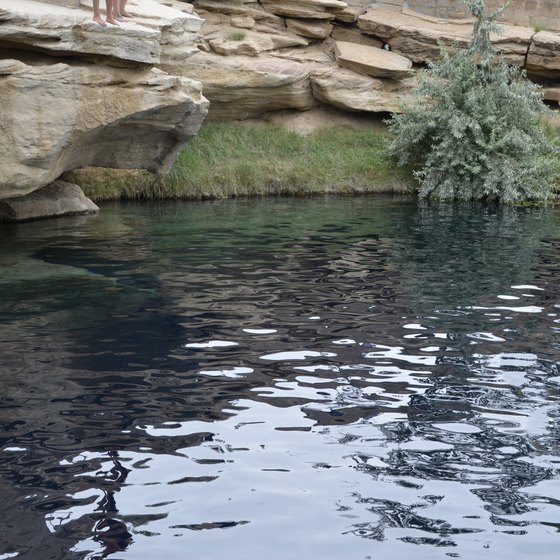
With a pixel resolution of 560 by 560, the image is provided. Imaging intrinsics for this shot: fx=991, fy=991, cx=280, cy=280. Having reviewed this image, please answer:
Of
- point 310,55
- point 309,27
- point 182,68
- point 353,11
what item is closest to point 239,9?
point 309,27

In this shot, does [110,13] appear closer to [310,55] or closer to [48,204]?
[48,204]

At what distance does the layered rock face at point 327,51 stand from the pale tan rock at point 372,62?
0.09 ft

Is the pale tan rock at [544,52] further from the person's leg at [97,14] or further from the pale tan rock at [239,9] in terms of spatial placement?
the person's leg at [97,14]

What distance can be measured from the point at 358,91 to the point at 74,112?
41.2 feet

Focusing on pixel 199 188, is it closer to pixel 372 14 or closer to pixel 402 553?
pixel 372 14

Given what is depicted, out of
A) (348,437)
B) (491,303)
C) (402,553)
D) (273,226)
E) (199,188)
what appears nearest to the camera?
(402,553)

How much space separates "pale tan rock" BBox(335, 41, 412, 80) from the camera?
1001 inches

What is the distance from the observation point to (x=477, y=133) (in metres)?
22.7

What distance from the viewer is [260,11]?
25.6m

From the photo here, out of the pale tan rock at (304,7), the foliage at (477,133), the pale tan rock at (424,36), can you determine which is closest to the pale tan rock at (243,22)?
the pale tan rock at (304,7)

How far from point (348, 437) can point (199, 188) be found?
16153 mm

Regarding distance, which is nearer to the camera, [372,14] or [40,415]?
[40,415]

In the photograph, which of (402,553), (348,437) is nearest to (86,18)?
(348,437)

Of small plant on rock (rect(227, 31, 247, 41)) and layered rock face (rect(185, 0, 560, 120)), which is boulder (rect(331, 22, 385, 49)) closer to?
layered rock face (rect(185, 0, 560, 120))
